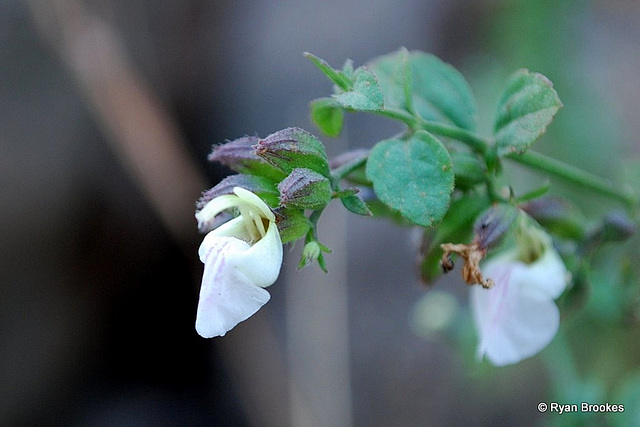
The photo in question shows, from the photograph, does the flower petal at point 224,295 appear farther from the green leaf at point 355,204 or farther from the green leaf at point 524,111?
the green leaf at point 524,111

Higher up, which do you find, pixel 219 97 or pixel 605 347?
pixel 219 97

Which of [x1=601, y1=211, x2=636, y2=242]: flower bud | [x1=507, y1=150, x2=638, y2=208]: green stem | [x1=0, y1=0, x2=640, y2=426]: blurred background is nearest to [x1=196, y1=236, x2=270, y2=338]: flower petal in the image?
[x1=507, y1=150, x2=638, y2=208]: green stem

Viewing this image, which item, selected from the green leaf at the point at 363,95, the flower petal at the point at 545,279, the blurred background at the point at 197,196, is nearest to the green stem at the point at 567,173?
the flower petal at the point at 545,279

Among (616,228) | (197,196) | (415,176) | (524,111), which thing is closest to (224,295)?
(415,176)

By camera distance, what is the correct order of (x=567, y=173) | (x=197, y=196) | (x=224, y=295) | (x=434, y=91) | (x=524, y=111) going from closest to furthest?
(x=224, y=295), (x=524, y=111), (x=567, y=173), (x=434, y=91), (x=197, y=196)

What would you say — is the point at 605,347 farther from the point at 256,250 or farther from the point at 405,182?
the point at 256,250

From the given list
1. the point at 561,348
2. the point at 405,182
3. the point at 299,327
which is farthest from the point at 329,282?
the point at 405,182

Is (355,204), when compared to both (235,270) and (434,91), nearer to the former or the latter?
(235,270)

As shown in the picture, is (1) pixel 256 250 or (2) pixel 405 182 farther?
(2) pixel 405 182
